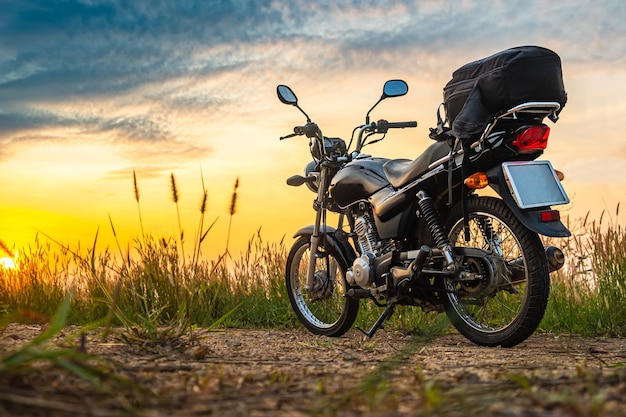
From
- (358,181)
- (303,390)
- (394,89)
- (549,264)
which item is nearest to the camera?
(303,390)

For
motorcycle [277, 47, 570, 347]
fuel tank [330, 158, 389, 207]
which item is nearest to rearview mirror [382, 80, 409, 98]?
motorcycle [277, 47, 570, 347]

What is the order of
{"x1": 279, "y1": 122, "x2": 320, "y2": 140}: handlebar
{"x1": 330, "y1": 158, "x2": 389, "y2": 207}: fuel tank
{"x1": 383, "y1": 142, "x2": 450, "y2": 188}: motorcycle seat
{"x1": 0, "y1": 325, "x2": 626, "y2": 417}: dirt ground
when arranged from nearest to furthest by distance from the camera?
{"x1": 0, "y1": 325, "x2": 626, "y2": 417}: dirt ground → {"x1": 383, "y1": 142, "x2": 450, "y2": 188}: motorcycle seat → {"x1": 330, "y1": 158, "x2": 389, "y2": 207}: fuel tank → {"x1": 279, "y1": 122, "x2": 320, "y2": 140}: handlebar

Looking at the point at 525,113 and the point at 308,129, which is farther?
the point at 308,129

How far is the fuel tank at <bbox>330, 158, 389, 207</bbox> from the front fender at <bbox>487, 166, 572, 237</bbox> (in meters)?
1.09

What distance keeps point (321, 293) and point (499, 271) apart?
197 centimetres

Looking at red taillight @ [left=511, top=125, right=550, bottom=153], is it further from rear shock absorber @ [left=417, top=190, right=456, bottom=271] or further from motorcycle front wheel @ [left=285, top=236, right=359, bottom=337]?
motorcycle front wheel @ [left=285, top=236, right=359, bottom=337]

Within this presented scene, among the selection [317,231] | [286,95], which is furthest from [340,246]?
[286,95]

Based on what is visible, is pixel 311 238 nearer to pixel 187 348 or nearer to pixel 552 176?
pixel 552 176

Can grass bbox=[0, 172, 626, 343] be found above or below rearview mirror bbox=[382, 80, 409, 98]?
below

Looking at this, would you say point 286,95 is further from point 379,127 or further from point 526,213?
point 526,213

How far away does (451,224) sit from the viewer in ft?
15.7

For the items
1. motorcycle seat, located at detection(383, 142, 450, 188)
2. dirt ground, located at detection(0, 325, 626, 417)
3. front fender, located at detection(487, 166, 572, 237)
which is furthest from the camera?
motorcycle seat, located at detection(383, 142, 450, 188)

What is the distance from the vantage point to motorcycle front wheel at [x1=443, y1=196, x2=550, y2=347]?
4.36m

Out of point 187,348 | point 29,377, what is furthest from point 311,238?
point 29,377
